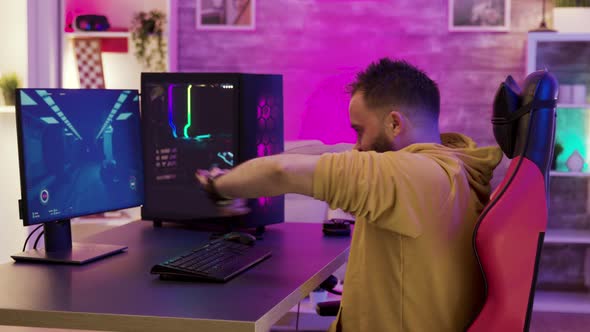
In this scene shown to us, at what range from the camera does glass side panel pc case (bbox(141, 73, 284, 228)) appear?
289cm

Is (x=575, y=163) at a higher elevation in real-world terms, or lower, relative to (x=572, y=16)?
lower

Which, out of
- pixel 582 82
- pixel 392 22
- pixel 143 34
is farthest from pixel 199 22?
pixel 582 82

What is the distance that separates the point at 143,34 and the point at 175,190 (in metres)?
3.24

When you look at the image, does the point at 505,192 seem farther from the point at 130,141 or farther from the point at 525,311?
the point at 130,141

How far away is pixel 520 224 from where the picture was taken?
1776mm

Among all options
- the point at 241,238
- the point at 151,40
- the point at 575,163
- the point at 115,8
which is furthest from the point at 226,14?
the point at 241,238

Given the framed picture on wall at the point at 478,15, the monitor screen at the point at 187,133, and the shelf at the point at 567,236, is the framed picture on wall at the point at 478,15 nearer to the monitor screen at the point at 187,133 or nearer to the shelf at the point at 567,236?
the shelf at the point at 567,236

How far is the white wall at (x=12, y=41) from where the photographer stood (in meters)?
5.18

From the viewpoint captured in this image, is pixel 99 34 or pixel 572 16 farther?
pixel 99 34

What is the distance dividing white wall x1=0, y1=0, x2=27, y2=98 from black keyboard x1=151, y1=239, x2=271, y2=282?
324 centimetres

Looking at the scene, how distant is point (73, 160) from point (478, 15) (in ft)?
12.2

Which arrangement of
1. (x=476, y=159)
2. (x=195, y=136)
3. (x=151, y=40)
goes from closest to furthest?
(x=476, y=159) < (x=195, y=136) < (x=151, y=40)

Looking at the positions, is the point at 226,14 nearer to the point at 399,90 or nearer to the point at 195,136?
the point at 195,136

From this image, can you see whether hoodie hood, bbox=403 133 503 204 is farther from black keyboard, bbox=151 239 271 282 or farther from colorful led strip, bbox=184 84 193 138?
colorful led strip, bbox=184 84 193 138
